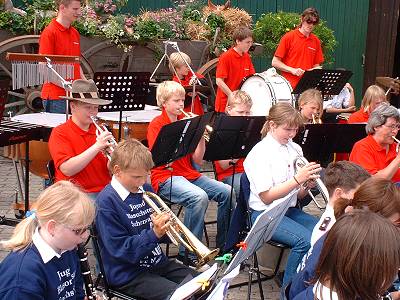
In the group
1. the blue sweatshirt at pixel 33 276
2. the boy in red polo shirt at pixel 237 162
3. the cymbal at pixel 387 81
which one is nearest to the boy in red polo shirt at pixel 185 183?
the boy in red polo shirt at pixel 237 162

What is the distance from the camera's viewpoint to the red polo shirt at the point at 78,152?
461 centimetres

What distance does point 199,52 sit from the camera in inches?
385

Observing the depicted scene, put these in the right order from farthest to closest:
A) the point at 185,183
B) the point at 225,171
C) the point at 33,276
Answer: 1. the point at 225,171
2. the point at 185,183
3. the point at 33,276

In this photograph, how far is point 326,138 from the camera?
5.42 meters

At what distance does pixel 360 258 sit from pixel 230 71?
20.7ft

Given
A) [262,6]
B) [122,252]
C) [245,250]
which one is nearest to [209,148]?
[122,252]

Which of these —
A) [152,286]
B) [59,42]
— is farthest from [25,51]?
[152,286]

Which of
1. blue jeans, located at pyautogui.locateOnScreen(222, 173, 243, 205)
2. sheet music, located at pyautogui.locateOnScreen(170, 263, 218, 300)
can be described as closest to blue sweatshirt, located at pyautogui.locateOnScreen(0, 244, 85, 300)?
sheet music, located at pyautogui.locateOnScreen(170, 263, 218, 300)

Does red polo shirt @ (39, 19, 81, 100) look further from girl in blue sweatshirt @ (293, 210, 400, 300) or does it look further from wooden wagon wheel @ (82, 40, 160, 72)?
girl in blue sweatshirt @ (293, 210, 400, 300)

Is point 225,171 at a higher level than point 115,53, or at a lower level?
lower

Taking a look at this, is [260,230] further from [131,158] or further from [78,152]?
[78,152]

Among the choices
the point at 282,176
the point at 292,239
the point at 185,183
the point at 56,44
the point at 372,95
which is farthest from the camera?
the point at 56,44

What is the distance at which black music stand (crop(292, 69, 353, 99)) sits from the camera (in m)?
7.44

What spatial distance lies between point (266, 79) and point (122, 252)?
15.1 feet
